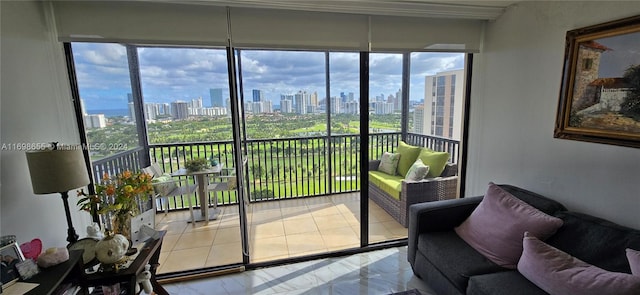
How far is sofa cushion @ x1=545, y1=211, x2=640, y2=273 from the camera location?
1380 mm

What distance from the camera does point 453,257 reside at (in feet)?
5.95

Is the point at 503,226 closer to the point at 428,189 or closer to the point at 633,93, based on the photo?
the point at 633,93

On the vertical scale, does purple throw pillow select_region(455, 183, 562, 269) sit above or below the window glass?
below

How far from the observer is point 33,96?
1711mm

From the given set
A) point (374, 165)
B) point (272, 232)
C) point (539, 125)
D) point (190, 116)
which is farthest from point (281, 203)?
point (539, 125)

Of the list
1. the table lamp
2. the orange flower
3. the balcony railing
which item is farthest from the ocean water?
the balcony railing

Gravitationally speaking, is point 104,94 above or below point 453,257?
above

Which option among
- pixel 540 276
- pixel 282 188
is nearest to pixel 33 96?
pixel 282 188

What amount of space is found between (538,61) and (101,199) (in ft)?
10.6

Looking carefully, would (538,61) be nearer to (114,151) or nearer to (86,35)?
(86,35)

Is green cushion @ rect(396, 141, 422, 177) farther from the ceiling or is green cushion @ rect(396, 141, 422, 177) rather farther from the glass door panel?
the glass door panel

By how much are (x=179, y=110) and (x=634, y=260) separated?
11.0 ft

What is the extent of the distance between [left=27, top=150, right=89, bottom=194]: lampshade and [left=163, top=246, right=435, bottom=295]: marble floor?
115 cm

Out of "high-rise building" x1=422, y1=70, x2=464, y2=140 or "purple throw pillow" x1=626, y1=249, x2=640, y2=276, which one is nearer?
"purple throw pillow" x1=626, y1=249, x2=640, y2=276
